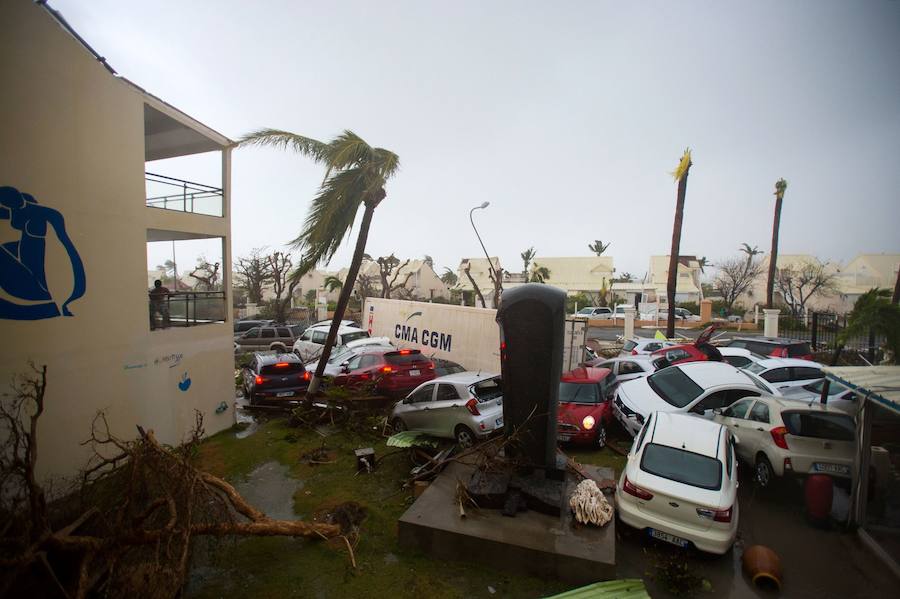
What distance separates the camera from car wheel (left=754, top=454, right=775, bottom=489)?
740 centimetres

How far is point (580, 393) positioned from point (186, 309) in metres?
9.49

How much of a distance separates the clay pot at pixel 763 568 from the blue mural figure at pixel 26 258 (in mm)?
10385

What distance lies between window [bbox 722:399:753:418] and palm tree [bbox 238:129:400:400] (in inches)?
333

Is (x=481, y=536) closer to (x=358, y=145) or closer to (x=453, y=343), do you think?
(x=358, y=145)

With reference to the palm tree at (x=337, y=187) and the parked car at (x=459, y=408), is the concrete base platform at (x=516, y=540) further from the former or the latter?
the palm tree at (x=337, y=187)

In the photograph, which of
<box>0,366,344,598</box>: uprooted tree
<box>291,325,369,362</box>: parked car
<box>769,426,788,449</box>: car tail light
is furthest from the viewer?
<box>291,325,369,362</box>: parked car

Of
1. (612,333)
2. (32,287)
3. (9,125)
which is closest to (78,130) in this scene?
(9,125)

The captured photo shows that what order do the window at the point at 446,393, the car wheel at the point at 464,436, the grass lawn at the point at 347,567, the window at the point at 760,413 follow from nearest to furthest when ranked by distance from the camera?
the grass lawn at the point at 347,567 < the window at the point at 760,413 < the car wheel at the point at 464,436 < the window at the point at 446,393

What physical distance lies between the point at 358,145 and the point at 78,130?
543 cm

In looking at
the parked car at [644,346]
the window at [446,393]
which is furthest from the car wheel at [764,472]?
the parked car at [644,346]

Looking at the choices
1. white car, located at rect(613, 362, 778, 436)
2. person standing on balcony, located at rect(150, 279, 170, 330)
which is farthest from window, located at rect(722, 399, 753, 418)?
person standing on balcony, located at rect(150, 279, 170, 330)

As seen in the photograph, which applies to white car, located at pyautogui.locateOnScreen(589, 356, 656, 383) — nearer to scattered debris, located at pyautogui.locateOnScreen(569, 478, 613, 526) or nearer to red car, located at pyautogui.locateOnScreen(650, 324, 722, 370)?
red car, located at pyautogui.locateOnScreen(650, 324, 722, 370)

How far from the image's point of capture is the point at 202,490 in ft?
15.3

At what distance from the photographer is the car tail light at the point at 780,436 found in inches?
281
